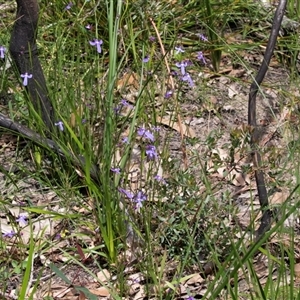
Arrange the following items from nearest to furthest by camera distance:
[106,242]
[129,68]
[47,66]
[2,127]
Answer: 1. [106,242]
2. [2,127]
3. [47,66]
4. [129,68]

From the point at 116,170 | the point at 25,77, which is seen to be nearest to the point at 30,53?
the point at 25,77

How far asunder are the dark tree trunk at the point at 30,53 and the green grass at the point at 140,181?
0.07 meters

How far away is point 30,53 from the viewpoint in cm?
275

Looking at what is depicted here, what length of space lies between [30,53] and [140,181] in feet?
2.59

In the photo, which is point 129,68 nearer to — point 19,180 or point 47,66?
point 47,66

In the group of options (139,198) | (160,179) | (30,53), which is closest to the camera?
(139,198)

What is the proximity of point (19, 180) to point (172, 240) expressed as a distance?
91cm

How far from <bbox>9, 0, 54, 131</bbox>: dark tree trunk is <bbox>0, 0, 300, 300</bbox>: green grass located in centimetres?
7

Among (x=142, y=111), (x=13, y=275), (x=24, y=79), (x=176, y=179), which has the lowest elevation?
(x=13, y=275)

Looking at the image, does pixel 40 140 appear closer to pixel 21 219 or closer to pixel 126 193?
pixel 21 219

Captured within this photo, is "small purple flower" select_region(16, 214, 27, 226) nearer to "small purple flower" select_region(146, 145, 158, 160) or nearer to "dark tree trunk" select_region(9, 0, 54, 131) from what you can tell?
"dark tree trunk" select_region(9, 0, 54, 131)

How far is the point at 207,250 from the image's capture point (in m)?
2.49

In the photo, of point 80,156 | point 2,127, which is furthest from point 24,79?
point 80,156

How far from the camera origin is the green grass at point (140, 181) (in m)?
2.29
